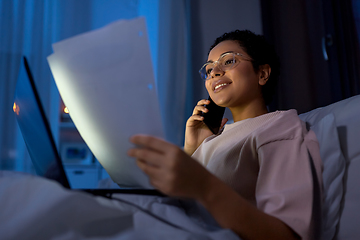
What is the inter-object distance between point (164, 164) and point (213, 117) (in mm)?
798

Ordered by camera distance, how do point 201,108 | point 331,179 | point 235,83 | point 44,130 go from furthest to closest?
1. point 201,108
2. point 235,83
3. point 331,179
4. point 44,130

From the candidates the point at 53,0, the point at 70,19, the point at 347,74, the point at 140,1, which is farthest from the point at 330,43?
the point at 53,0

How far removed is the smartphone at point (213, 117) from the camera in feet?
3.72

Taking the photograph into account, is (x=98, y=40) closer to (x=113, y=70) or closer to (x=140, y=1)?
(x=113, y=70)

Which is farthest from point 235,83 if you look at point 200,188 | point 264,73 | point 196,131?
point 200,188

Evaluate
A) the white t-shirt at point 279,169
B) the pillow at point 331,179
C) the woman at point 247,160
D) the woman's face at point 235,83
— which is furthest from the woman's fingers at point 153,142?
the woman's face at point 235,83

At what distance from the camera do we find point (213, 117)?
115cm

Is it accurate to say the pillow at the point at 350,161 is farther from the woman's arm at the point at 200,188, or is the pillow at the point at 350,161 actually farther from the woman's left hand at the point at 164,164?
the woman's left hand at the point at 164,164

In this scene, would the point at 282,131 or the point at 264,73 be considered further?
the point at 264,73

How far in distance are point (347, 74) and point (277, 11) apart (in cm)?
68

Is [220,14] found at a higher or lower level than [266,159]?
higher

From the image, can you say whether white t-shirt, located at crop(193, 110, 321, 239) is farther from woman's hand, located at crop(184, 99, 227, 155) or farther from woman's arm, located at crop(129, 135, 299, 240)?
woman's hand, located at crop(184, 99, 227, 155)

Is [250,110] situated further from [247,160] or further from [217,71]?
[247,160]

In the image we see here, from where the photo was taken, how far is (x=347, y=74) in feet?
5.97
